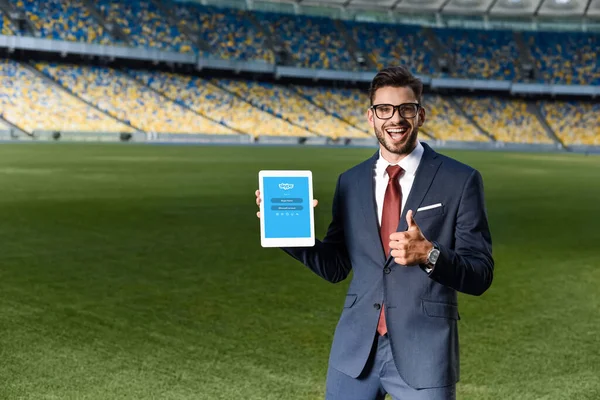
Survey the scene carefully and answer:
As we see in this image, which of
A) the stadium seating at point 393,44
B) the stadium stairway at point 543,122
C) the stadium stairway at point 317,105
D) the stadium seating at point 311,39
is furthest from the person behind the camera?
the stadium seating at point 393,44

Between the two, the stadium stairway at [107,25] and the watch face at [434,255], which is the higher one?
the stadium stairway at [107,25]

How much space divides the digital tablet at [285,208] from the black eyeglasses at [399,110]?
329 millimetres

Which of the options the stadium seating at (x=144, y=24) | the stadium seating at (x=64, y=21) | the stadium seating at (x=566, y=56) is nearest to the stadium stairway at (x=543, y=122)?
the stadium seating at (x=566, y=56)

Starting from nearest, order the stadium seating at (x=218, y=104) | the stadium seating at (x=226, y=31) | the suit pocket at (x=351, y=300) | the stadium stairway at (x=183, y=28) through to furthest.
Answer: the suit pocket at (x=351, y=300) → the stadium seating at (x=218, y=104) → the stadium stairway at (x=183, y=28) → the stadium seating at (x=226, y=31)

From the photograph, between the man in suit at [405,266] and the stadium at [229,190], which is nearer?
the man in suit at [405,266]

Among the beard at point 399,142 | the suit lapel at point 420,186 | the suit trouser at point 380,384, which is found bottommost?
the suit trouser at point 380,384

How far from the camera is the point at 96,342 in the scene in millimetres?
5270

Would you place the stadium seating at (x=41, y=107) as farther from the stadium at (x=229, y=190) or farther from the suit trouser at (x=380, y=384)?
the suit trouser at (x=380, y=384)

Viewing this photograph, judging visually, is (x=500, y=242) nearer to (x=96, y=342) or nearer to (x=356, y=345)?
(x=96, y=342)

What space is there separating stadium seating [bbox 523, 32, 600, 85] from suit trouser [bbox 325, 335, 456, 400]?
60073 millimetres

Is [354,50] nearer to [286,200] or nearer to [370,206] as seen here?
[370,206]

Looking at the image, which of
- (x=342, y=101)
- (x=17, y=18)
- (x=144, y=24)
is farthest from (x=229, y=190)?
(x=342, y=101)

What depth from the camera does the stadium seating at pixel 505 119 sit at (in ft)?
177

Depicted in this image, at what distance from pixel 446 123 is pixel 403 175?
2070 inches
